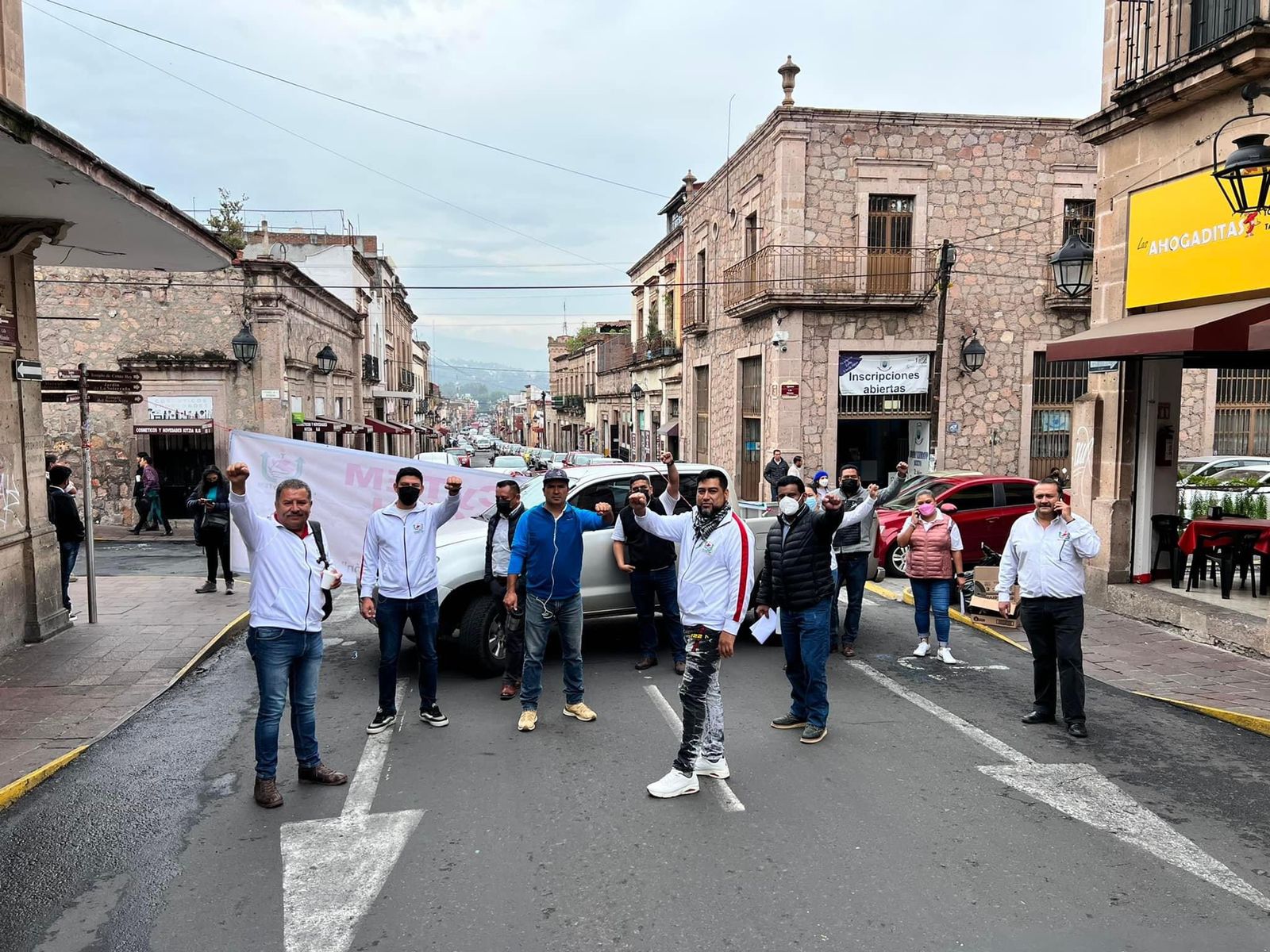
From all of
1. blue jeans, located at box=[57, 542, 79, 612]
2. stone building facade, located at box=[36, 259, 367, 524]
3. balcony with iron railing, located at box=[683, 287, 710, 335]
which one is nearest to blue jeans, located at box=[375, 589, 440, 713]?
blue jeans, located at box=[57, 542, 79, 612]

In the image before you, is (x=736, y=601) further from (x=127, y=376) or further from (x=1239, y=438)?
(x=1239, y=438)

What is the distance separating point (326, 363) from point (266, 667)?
2235 centimetres

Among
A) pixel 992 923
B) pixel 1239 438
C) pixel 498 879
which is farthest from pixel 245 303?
pixel 1239 438

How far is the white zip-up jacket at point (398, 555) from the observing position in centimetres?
623

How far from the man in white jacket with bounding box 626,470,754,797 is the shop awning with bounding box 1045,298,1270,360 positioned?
5.18m

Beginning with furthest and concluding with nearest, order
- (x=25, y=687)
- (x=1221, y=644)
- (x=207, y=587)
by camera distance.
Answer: (x=207, y=587) → (x=1221, y=644) → (x=25, y=687)

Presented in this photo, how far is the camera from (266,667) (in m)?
5.12

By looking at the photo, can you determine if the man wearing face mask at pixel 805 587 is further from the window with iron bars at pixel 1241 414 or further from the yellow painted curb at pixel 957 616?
the window with iron bars at pixel 1241 414

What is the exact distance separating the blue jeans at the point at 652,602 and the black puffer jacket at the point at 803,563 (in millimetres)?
2003

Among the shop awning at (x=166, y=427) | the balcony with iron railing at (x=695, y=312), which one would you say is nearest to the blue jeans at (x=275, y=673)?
the shop awning at (x=166, y=427)

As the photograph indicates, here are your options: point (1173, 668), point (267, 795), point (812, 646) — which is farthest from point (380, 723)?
point (1173, 668)

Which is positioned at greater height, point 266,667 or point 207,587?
point 266,667

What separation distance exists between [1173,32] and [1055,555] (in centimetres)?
702

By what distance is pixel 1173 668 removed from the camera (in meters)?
8.25
